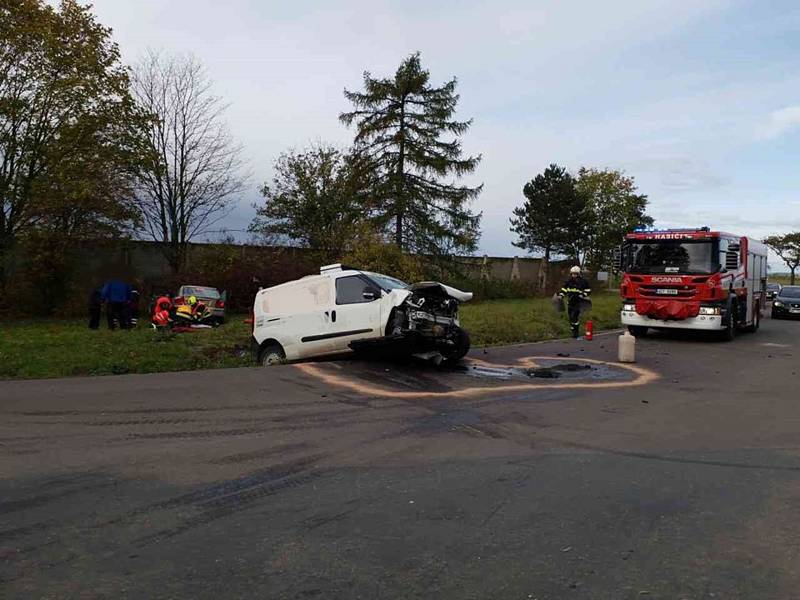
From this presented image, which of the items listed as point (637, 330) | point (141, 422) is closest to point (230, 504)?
point (141, 422)

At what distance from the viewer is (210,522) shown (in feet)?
14.6

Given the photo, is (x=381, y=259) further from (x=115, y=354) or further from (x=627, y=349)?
(x=115, y=354)

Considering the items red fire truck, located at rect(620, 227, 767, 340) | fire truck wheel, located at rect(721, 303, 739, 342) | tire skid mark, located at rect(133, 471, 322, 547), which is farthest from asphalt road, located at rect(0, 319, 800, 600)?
fire truck wheel, located at rect(721, 303, 739, 342)

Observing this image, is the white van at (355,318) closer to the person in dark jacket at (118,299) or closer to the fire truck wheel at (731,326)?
the person in dark jacket at (118,299)

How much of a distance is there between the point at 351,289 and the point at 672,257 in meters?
9.33

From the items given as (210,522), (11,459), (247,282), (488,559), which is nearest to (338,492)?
(210,522)

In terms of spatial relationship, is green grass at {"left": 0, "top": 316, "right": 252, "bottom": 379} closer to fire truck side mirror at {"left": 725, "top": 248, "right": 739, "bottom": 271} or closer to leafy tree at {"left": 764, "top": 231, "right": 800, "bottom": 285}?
fire truck side mirror at {"left": 725, "top": 248, "right": 739, "bottom": 271}

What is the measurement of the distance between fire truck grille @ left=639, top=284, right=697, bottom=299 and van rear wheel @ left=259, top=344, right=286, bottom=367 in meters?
9.66

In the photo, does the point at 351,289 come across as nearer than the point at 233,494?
No

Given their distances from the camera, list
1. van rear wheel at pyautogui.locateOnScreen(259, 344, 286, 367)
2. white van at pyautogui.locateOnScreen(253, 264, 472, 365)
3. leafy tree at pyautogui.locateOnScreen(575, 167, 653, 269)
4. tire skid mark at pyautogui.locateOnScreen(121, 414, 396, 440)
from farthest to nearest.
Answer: leafy tree at pyautogui.locateOnScreen(575, 167, 653, 269)
van rear wheel at pyautogui.locateOnScreen(259, 344, 286, 367)
white van at pyautogui.locateOnScreen(253, 264, 472, 365)
tire skid mark at pyautogui.locateOnScreen(121, 414, 396, 440)

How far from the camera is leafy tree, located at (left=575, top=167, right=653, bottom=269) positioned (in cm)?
5272

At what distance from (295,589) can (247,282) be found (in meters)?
25.8

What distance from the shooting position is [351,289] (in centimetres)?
1166

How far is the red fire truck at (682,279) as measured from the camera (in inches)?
645
